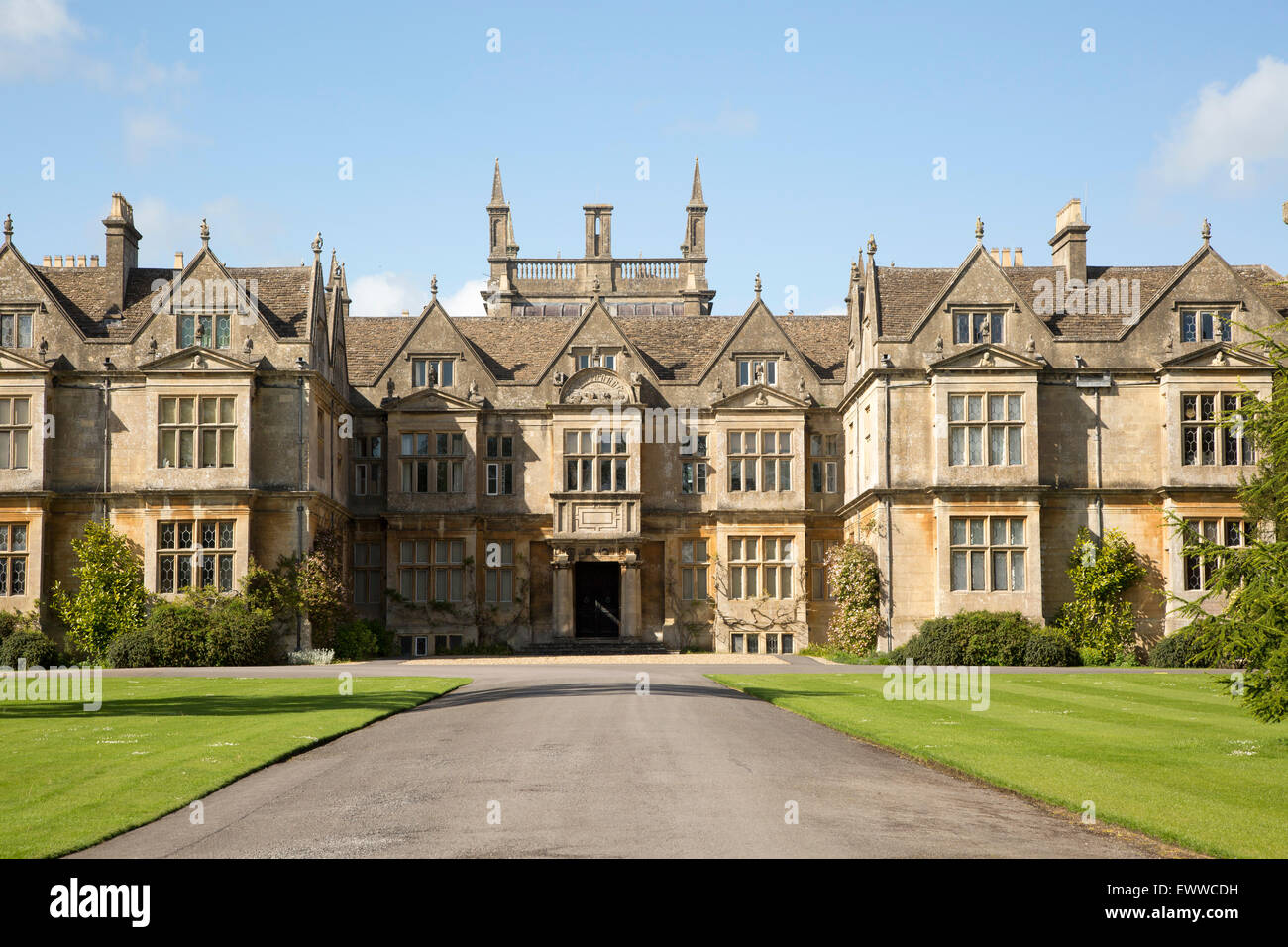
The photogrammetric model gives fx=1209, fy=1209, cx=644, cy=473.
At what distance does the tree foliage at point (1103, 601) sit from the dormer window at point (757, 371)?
1194 centimetres

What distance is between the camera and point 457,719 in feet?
59.2

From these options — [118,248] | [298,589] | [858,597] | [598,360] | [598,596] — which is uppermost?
[118,248]

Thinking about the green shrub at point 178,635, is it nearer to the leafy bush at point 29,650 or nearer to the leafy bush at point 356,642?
the leafy bush at point 29,650

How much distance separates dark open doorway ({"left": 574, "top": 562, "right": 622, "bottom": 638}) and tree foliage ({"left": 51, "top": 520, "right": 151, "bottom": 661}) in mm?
14699

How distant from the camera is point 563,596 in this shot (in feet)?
132

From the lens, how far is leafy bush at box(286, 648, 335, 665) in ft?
113

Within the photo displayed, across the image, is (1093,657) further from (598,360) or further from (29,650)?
(29,650)

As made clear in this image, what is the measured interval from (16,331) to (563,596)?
1878 cm

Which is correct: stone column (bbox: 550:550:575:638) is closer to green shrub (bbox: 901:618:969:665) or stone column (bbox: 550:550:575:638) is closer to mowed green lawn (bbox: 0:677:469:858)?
green shrub (bbox: 901:618:969:665)

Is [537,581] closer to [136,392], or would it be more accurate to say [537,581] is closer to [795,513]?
[795,513]

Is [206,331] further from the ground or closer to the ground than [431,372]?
further from the ground

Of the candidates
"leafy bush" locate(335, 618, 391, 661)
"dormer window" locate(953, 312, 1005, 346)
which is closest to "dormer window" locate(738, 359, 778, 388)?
"dormer window" locate(953, 312, 1005, 346)

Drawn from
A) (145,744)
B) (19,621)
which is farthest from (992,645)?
(19,621)

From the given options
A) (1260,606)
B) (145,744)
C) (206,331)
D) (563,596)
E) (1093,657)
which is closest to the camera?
(1260,606)
